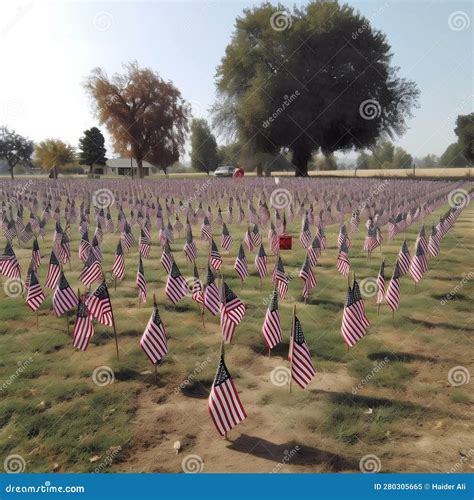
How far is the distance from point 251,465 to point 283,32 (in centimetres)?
6109

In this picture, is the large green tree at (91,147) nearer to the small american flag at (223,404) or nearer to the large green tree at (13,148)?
the large green tree at (13,148)

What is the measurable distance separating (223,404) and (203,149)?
4383 inches

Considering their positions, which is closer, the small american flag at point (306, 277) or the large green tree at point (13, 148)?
the small american flag at point (306, 277)

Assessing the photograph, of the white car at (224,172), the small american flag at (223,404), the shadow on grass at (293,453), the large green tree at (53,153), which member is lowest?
the shadow on grass at (293,453)

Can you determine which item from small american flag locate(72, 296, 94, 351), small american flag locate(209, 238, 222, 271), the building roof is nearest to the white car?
the building roof

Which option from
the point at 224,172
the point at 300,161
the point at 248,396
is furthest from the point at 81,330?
the point at 224,172

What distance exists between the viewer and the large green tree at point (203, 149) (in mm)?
112562

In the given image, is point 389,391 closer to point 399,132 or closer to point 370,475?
point 370,475

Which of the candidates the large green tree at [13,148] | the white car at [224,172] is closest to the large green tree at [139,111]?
the white car at [224,172]

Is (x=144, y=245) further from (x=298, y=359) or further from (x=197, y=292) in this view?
(x=298, y=359)

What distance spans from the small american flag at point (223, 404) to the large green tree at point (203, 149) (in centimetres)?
10707

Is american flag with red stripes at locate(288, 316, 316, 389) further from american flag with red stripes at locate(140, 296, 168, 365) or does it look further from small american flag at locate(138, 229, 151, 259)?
small american flag at locate(138, 229, 151, 259)

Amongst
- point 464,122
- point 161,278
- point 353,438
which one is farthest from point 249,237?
point 464,122

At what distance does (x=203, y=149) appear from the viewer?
11350 cm
